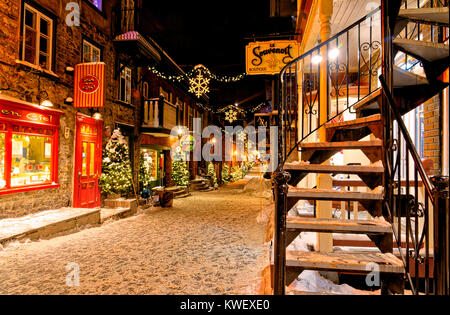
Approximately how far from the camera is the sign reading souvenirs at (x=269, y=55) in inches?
299

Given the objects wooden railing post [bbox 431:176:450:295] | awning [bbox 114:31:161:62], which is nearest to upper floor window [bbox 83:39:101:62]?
awning [bbox 114:31:161:62]

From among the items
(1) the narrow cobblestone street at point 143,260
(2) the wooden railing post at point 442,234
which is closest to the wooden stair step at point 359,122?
(2) the wooden railing post at point 442,234

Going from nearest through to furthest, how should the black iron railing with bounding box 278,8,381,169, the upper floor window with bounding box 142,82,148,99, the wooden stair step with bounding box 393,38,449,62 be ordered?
the wooden stair step with bounding box 393,38,449,62 → the black iron railing with bounding box 278,8,381,169 → the upper floor window with bounding box 142,82,148,99

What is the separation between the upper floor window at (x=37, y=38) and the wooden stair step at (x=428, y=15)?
8390 mm

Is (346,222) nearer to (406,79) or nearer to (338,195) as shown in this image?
(338,195)

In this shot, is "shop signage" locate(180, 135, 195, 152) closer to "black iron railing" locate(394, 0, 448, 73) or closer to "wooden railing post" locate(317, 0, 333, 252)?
"black iron railing" locate(394, 0, 448, 73)

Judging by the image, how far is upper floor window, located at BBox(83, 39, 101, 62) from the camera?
9195mm

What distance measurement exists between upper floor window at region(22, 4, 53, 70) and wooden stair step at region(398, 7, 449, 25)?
27.5 feet

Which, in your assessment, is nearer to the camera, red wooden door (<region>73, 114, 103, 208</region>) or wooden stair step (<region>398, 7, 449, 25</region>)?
wooden stair step (<region>398, 7, 449, 25</region>)

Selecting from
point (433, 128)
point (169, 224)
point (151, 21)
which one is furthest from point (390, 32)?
point (151, 21)

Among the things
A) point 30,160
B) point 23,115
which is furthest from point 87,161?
point 23,115
